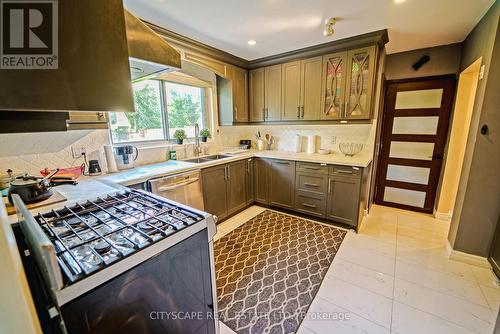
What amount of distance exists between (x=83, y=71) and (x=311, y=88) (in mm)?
2941

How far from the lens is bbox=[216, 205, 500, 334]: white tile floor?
153 cm

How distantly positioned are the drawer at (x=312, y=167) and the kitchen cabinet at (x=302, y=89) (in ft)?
2.47

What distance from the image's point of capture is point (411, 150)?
131 inches

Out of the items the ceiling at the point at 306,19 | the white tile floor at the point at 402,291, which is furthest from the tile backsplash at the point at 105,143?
the white tile floor at the point at 402,291

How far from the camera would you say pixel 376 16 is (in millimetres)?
2154

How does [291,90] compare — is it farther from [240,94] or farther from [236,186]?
[236,186]

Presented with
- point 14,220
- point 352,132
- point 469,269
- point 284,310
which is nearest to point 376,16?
point 352,132

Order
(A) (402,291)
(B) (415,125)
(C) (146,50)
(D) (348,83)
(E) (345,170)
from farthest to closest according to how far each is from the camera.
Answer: (B) (415,125) → (D) (348,83) → (E) (345,170) → (A) (402,291) → (C) (146,50)

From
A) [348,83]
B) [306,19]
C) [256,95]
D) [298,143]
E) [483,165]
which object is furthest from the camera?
[256,95]

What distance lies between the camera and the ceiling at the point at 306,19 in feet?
6.33

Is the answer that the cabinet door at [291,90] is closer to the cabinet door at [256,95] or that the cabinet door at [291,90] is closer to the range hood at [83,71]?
the cabinet door at [256,95]

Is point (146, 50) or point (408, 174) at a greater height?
point (146, 50)

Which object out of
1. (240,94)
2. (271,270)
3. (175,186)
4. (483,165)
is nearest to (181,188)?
(175,186)

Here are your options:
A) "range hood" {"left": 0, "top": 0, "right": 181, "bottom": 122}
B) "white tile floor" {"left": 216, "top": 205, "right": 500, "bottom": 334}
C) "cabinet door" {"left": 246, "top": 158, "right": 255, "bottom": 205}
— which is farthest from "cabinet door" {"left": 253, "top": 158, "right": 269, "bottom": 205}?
"range hood" {"left": 0, "top": 0, "right": 181, "bottom": 122}
